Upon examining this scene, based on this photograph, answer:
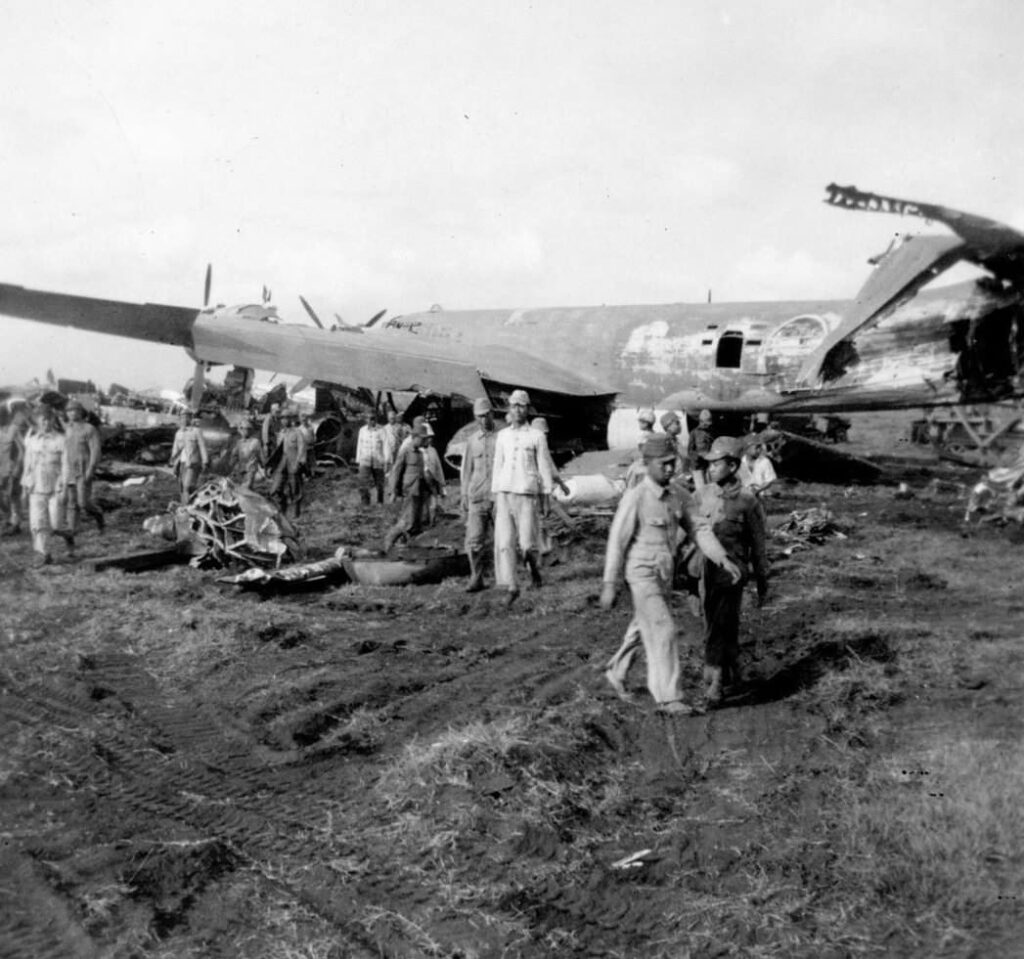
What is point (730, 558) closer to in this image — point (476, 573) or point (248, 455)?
point (476, 573)

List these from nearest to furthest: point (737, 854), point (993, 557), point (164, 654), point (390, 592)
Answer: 1. point (737, 854)
2. point (164, 654)
3. point (390, 592)
4. point (993, 557)

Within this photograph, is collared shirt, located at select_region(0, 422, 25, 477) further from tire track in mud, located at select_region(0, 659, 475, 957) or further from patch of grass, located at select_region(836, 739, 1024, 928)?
patch of grass, located at select_region(836, 739, 1024, 928)

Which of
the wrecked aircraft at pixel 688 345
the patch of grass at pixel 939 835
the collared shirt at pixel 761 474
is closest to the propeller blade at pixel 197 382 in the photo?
the wrecked aircraft at pixel 688 345

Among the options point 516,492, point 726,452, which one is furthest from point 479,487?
point 726,452

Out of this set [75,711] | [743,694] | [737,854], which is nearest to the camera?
[737,854]

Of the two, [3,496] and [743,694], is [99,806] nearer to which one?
[743,694]

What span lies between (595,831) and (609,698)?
1.86m

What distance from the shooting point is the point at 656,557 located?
6.00 metres

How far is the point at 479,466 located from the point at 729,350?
8.13m

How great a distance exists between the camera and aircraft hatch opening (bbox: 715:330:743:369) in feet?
53.8

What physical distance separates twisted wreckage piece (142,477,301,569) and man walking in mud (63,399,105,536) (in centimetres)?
183

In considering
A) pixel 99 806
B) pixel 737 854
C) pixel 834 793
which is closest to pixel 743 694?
pixel 834 793

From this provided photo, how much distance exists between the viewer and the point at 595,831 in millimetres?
4422

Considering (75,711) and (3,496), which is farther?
(3,496)
